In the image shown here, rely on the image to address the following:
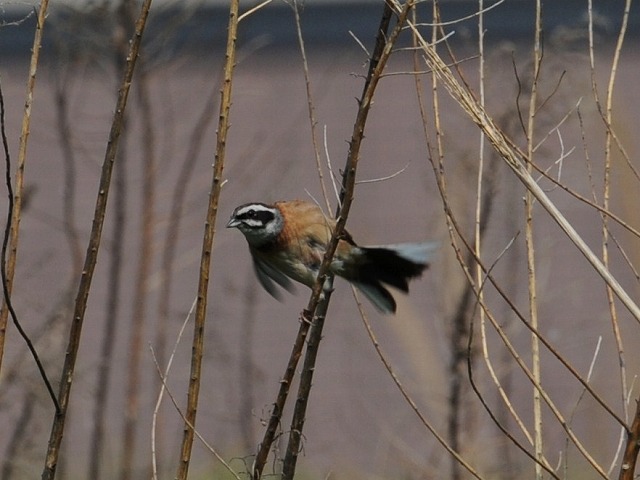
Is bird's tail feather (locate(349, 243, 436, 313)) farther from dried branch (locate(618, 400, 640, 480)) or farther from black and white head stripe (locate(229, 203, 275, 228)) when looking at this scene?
dried branch (locate(618, 400, 640, 480))

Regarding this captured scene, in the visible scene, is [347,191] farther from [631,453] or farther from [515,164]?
[631,453]

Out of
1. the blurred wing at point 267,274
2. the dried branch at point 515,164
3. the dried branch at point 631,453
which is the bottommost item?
the dried branch at point 631,453

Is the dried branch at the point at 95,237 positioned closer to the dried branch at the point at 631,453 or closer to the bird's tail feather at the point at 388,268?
the dried branch at the point at 631,453

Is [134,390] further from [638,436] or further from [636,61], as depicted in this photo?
[636,61]

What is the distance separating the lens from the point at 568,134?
9914 mm

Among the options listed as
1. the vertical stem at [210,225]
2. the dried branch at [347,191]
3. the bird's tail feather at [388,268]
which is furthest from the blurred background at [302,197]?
the vertical stem at [210,225]

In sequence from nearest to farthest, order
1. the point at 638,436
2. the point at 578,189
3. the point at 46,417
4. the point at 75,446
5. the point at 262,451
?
the point at 638,436 < the point at 262,451 < the point at 46,417 < the point at 578,189 < the point at 75,446

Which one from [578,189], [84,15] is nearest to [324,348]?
[578,189]

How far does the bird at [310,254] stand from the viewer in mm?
4496

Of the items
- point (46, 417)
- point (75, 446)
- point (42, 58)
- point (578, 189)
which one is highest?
point (42, 58)

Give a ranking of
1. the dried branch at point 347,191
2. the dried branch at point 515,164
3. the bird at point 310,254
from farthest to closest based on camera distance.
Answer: the bird at point 310,254 < the dried branch at point 347,191 < the dried branch at point 515,164

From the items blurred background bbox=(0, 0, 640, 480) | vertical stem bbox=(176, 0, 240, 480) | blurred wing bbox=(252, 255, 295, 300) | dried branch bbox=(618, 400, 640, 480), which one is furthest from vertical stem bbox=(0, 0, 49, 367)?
blurred background bbox=(0, 0, 640, 480)

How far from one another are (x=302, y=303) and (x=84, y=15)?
554 centimetres

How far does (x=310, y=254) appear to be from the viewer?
15.9ft
